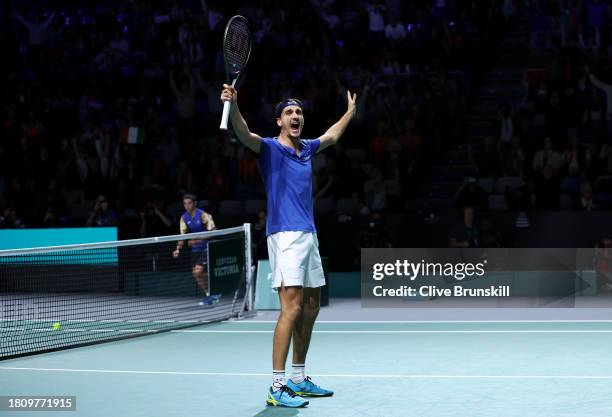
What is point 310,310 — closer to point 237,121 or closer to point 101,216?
point 237,121

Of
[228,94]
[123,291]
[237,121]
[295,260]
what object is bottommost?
[123,291]

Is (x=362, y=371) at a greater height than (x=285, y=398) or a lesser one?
lesser

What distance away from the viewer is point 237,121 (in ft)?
23.6

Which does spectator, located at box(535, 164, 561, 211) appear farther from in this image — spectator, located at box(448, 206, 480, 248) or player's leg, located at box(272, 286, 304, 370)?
player's leg, located at box(272, 286, 304, 370)

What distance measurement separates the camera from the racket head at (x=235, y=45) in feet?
25.8

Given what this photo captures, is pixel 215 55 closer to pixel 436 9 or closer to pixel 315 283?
pixel 436 9

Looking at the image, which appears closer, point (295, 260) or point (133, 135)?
point (295, 260)

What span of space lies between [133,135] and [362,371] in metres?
11.7

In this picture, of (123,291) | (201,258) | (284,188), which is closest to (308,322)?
(284,188)

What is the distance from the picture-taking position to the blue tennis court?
24.9 feet

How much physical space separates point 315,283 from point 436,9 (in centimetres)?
1421

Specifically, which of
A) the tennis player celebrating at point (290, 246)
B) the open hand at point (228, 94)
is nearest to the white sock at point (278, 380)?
the tennis player celebrating at point (290, 246)

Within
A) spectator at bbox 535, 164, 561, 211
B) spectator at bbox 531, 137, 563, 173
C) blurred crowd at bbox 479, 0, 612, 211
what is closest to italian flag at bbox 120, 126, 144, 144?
blurred crowd at bbox 479, 0, 612, 211

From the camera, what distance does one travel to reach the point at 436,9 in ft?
68.6
